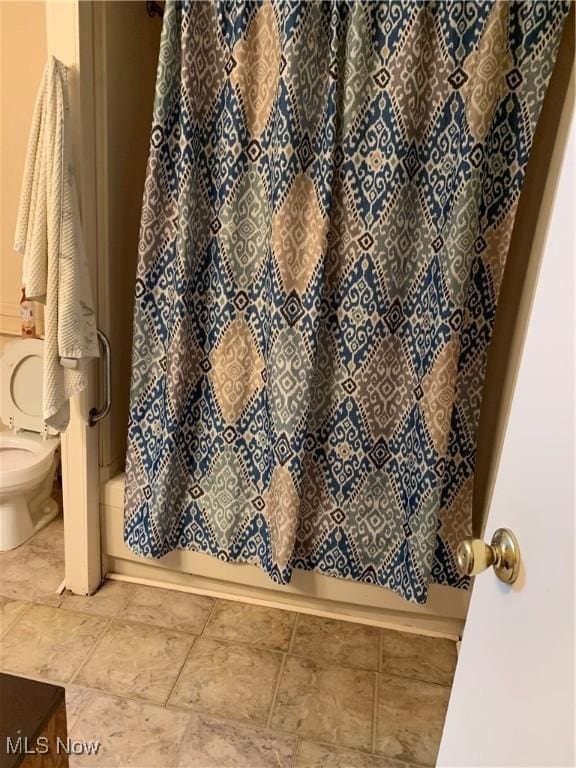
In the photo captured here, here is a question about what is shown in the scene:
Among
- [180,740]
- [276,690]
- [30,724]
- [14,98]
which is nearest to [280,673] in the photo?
[276,690]

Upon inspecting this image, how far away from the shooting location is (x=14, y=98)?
7.89ft

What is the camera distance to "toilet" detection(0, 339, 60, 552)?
2.33 metres

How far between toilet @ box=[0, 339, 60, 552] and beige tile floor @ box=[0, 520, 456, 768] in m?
0.19

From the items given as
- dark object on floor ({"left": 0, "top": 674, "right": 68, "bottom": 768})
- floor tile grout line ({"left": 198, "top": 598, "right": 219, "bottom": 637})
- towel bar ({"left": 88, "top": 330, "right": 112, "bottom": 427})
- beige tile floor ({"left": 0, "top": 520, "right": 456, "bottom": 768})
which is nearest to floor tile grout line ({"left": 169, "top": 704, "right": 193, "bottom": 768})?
beige tile floor ({"left": 0, "top": 520, "right": 456, "bottom": 768})

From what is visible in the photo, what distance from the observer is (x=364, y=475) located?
191 cm

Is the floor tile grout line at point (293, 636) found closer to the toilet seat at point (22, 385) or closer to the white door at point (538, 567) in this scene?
the white door at point (538, 567)

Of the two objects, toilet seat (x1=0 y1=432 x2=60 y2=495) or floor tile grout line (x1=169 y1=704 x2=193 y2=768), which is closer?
floor tile grout line (x1=169 y1=704 x2=193 y2=768)

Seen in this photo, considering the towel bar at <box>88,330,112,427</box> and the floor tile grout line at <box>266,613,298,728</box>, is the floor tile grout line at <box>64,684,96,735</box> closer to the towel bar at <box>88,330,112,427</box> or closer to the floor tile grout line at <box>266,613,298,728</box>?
the floor tile grout line at <box>266,613,298,728</box>

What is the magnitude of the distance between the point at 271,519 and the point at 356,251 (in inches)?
38.1

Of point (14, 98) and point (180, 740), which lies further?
point (14, 98)

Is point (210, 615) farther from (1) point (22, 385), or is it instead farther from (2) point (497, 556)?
(2) point (497, 556)

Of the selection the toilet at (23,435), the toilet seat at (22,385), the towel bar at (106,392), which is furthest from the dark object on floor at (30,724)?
the toilet seat at (22,385)

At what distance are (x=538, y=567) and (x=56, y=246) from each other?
1.58 metres

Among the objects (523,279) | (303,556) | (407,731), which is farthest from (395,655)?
(523,279)
